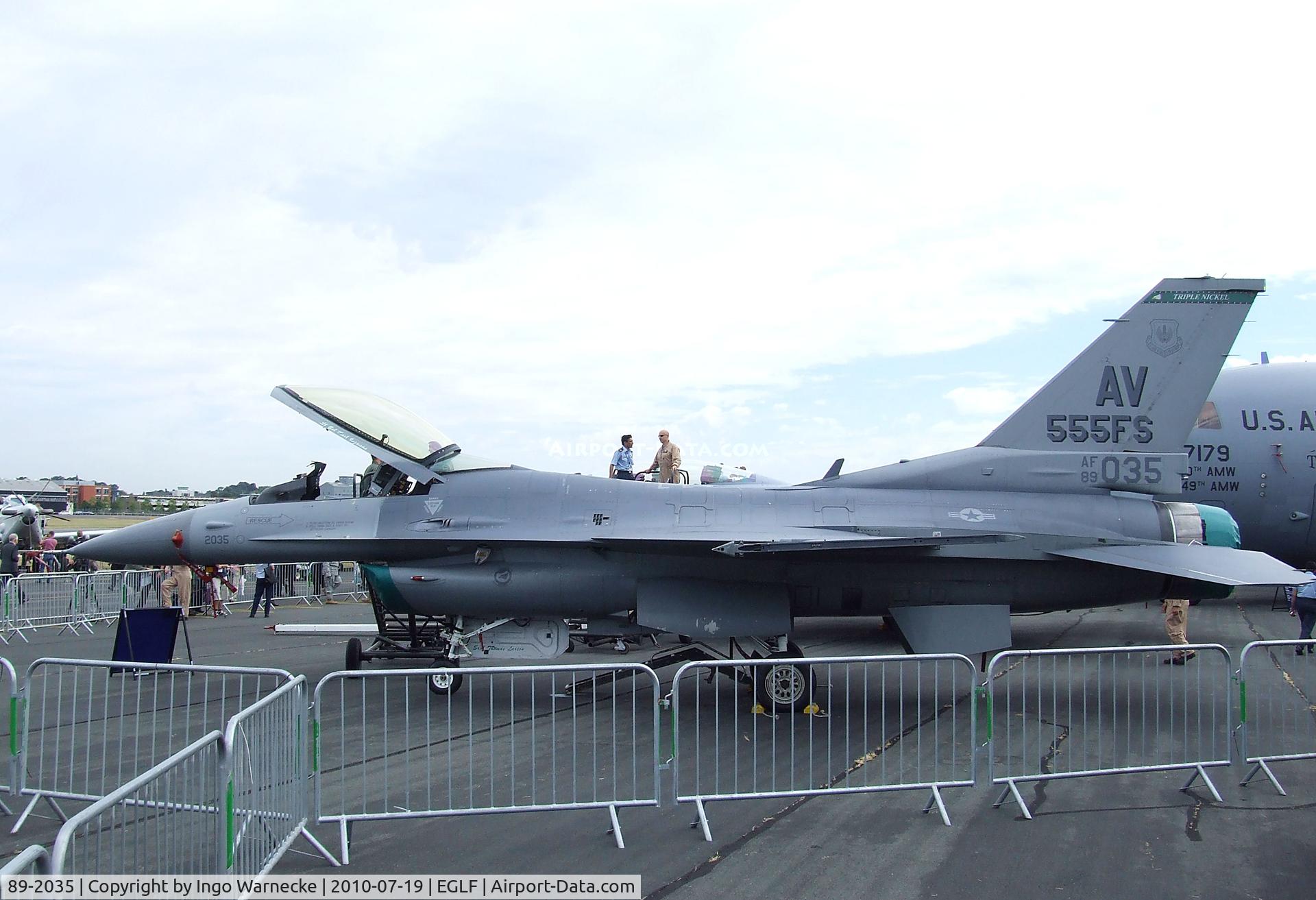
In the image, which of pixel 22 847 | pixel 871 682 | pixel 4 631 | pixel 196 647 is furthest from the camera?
pixel 4 631

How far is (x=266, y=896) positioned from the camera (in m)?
3.99

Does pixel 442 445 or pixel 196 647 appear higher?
pixel 442 445

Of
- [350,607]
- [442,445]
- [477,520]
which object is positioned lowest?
[350,607]

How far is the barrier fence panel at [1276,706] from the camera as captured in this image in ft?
20.0

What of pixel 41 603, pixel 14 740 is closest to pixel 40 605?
pixel 41 603

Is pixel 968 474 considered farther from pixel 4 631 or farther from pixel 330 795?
pixel 4 631

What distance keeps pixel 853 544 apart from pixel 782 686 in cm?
151

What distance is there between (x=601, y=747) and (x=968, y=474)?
15.6ft

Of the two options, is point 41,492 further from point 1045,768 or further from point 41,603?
point 1045,768

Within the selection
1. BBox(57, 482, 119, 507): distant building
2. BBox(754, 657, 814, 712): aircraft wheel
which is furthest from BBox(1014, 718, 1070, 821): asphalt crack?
BBox(57, 482, 119, 507): distant building

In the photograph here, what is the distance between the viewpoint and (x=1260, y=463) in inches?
580

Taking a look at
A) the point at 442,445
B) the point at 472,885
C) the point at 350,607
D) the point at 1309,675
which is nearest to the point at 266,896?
the point at 472,885

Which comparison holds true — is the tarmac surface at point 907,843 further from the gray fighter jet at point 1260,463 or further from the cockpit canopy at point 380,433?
the gray fighter jet at point 1260,463

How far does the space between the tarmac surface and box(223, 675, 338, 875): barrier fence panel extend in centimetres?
27
